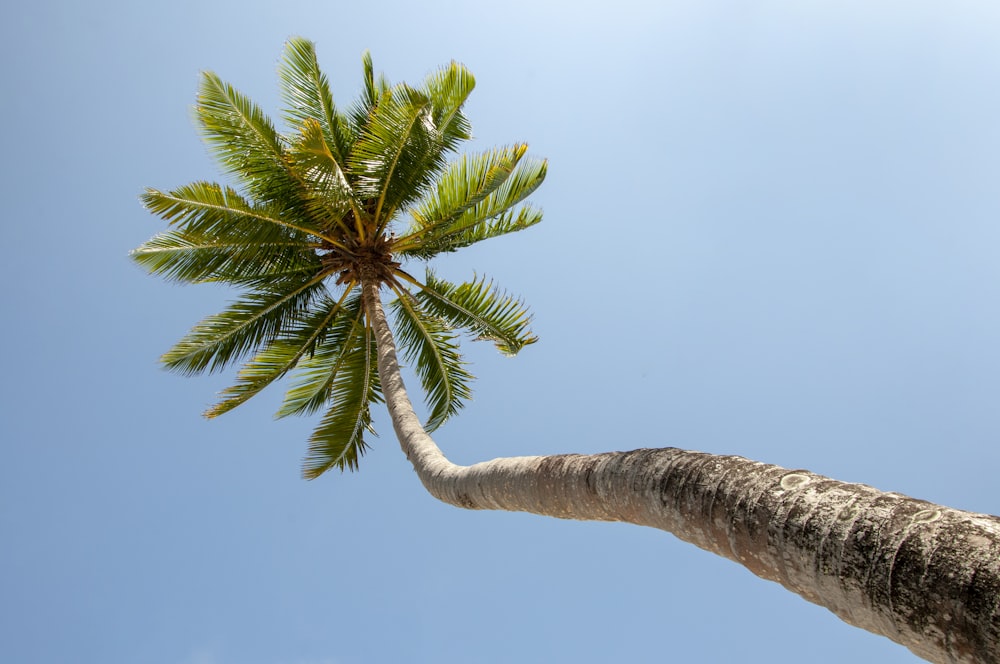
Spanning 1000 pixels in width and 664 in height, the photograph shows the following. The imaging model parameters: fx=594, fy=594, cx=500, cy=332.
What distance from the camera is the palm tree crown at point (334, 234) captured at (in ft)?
27.7

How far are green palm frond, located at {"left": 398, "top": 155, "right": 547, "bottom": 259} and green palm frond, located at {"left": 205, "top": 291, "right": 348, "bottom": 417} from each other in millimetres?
1604

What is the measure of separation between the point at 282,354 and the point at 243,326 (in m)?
0.76

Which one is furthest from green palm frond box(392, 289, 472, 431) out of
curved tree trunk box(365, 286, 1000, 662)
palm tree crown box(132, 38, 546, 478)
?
curved tree trunk box(365, 286, 1000, 662)

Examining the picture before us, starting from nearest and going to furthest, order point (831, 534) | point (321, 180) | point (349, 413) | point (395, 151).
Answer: point (831, 534) → point (321, 180) → point (395, 151) → point (349, 413)

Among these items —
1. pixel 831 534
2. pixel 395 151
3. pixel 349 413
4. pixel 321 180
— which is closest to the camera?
pixel 831 534

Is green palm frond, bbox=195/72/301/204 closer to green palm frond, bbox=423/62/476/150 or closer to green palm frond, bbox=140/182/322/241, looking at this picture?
green palm frond, bbox=140/182/322/241

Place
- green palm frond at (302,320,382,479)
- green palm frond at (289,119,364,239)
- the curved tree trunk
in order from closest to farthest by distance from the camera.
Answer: the curved tree trunk < green palm frond at (289,119,364,239) < green palm frond at (302,320,382,479)

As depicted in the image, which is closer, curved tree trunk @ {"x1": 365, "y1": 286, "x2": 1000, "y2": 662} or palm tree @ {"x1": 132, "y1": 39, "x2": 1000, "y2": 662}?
curved tree trunk @ {"x1": 365, "y1": 286, "x2": 1000, "y2": 662}

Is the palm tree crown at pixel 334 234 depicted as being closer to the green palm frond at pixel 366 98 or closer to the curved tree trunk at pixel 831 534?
the green palm frond at pixel 366 98

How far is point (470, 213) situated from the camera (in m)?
9.64

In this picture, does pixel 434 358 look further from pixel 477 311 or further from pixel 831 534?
pixel 831 534

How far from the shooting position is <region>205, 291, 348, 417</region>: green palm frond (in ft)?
30.3

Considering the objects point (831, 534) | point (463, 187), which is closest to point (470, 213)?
point (463, 187)

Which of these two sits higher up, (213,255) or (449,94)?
(449,94)
